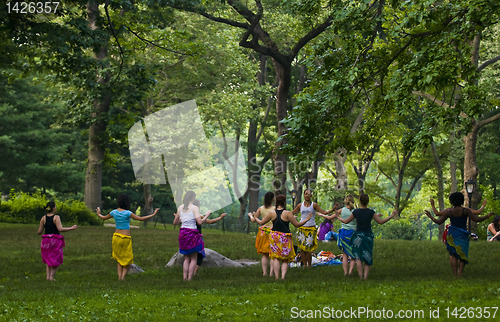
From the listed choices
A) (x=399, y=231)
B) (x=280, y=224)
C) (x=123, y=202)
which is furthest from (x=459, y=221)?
(x=399, y=231)

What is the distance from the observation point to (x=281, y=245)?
11.0 metres

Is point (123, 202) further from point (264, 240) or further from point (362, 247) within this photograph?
point (362, 247)

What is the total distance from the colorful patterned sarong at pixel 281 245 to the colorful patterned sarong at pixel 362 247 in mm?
1318

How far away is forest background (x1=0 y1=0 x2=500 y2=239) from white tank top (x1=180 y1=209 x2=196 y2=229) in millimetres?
2824

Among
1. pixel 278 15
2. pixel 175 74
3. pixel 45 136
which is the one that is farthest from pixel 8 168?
pixel 278 15

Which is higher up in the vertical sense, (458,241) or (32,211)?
(32,211)

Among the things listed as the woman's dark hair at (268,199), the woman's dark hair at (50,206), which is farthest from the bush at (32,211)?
the woman's dark hair at (268,199)

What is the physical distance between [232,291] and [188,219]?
2.16m

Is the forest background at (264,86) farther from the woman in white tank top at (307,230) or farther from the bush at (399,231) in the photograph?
the woman in white tank top at (307,230)

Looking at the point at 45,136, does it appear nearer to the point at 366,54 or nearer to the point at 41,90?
the point at 41,90

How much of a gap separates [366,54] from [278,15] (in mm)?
15328

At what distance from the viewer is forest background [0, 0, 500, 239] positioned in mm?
11820

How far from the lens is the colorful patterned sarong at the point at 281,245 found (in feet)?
36.0

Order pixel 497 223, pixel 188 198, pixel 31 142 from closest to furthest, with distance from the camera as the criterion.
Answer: pixel 188 198
pixel 497 223
pixel 31 142
